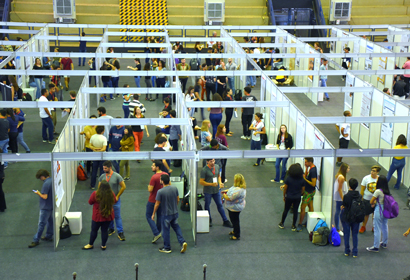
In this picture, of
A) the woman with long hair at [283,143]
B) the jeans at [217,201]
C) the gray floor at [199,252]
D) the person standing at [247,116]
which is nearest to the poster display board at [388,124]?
the gray floor at [199,252]

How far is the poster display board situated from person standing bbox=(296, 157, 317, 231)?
3724 millimetres

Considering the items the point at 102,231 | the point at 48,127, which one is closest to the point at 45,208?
the point at 102,231

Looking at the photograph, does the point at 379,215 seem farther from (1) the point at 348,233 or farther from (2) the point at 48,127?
(2) the point at 48,127

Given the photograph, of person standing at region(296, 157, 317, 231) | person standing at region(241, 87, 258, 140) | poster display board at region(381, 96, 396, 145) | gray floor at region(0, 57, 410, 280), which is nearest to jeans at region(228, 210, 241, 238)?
gray floor at region(0, 57, 410, 280)

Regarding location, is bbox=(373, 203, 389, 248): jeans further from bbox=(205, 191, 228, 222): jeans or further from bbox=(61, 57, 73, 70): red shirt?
bbox=(61, 57, 73, 70): red shirt

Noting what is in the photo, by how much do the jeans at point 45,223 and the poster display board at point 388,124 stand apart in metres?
7.99

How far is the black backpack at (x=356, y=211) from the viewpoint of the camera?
838 centimetres

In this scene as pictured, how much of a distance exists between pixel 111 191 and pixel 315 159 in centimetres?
393

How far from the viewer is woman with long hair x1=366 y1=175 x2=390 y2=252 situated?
28.5ft

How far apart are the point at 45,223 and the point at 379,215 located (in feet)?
18.7

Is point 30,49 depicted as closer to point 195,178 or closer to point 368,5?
point 195,178

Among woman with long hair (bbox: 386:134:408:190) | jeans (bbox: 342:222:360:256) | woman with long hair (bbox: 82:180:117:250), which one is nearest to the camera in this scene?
woman with long hair (bbox: 82:180:117:250)

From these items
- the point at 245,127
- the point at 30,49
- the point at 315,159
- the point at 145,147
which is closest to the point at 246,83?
the point at 245,127

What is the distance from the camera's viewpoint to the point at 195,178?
8984 millimetres
